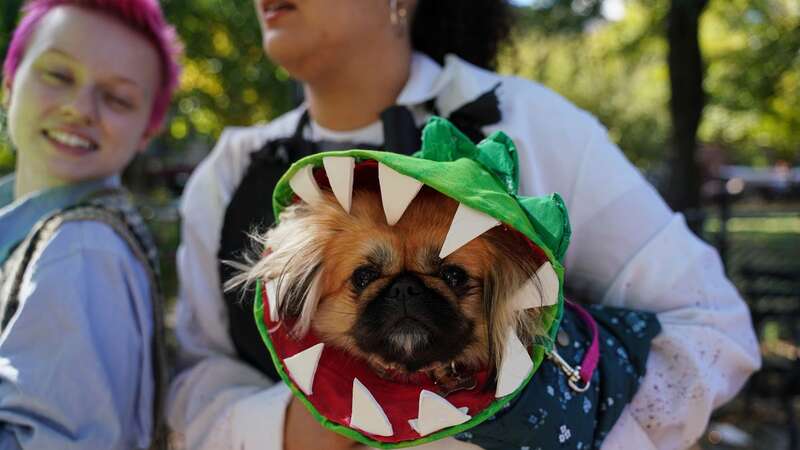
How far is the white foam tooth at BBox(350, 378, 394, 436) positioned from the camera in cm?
122

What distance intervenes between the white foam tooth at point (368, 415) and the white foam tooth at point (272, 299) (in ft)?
0.71

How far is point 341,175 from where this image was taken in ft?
3.99

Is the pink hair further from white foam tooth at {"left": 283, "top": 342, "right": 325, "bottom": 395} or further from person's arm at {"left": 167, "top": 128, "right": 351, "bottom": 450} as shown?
white foam tooth at {"left": 283, "top": 342, "right": 325, "bottom": 395}

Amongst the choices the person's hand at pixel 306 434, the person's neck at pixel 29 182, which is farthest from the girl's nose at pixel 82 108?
the person's hand at pixel 306 434

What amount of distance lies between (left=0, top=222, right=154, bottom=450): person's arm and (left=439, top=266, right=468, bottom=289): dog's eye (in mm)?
875

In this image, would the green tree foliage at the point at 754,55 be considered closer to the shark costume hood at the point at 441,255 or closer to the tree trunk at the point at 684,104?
the tree trunk at the point at 684,104

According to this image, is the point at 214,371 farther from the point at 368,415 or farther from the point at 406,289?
the point at 406,289

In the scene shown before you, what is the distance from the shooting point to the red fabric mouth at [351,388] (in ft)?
4.09

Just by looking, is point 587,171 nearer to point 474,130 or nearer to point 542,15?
point 474,130

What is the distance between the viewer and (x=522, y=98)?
5.97ft

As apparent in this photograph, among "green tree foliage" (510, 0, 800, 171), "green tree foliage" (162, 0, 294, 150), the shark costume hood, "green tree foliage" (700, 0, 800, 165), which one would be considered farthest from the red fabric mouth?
"green tree foliage" (700, 0, 800, 165)

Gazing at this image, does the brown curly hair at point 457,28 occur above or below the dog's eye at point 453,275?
above

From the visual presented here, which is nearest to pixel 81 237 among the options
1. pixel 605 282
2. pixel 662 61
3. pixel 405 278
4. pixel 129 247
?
pixel 129 247

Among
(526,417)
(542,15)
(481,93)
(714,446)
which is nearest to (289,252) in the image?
(526,417)
